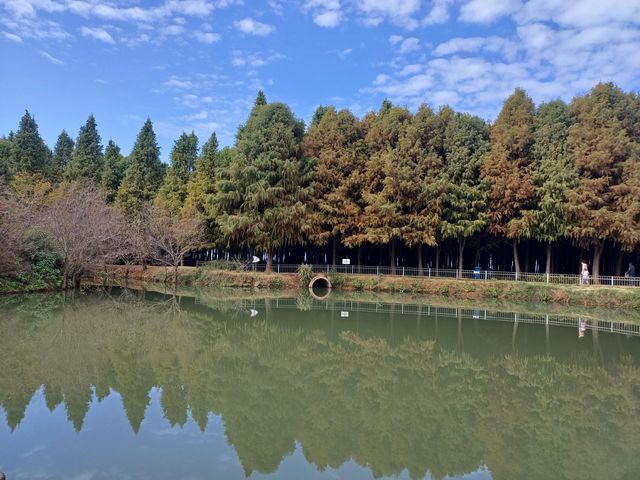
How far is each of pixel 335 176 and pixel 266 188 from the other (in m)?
4.72

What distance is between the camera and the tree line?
26.3 m

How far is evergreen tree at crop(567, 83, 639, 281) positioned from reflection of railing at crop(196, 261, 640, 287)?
4.10 ft

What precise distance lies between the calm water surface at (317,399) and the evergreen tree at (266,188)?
1397 centimetres

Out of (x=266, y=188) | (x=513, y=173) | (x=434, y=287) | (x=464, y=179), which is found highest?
(x=513, y=173)

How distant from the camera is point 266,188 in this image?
31.1 metres

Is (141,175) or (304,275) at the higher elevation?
(141,175)

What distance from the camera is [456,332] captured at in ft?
54.9

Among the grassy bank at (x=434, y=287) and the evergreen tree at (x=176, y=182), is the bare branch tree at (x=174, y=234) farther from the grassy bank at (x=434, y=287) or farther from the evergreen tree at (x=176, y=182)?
the evergreen tree at (x=176, y=182)

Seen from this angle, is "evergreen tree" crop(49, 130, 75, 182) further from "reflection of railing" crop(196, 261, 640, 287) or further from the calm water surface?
the calm water surface

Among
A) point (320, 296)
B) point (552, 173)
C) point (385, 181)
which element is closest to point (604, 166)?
point (552, 173)

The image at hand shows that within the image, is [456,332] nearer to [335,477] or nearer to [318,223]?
[335,477]

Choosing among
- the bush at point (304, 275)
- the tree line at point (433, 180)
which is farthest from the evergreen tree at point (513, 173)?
the bush at point (304, 275)

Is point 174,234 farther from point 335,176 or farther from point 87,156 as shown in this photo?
point 87,156

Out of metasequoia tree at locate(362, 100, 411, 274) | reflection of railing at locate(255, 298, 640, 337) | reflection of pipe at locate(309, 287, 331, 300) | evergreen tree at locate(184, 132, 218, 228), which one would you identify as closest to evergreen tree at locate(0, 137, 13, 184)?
evergreen tree at locate(184, 132, 218, 228)
